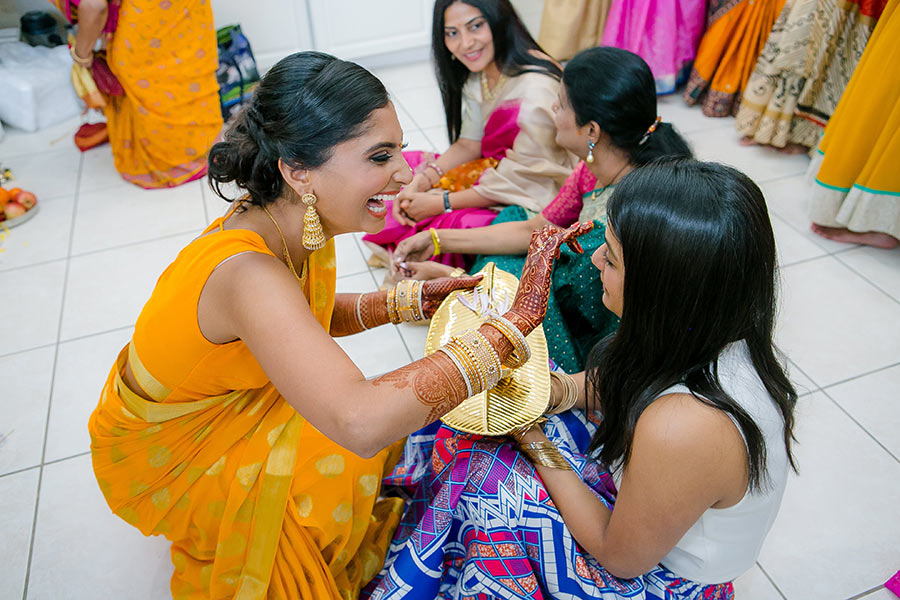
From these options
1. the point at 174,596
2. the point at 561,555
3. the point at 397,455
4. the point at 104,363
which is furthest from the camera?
the point at 104,363

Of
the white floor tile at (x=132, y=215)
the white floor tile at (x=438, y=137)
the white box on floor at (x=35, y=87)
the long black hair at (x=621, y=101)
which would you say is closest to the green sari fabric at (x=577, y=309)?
the long black hair at (x=621, y=101)

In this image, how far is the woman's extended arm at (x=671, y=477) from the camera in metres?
0.89

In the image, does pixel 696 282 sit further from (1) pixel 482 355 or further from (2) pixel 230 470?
(2) pixel 230 470

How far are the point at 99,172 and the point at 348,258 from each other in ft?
5.17

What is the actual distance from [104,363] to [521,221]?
4.83 ft

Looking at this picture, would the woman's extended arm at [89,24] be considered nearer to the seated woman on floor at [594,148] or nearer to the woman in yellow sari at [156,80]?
the woman in yellow sari at [156,80]

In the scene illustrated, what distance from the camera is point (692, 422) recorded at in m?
0.89

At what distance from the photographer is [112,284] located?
249cm

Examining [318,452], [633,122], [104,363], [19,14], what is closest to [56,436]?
[104,363]

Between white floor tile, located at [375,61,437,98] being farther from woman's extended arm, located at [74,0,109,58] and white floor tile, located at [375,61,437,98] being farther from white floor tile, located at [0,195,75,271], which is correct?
white floor tile, located at [0,195,75,271]

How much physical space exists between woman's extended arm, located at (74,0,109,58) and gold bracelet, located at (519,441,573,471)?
2647 millimetres

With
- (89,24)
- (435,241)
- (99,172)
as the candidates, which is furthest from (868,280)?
(99,172)

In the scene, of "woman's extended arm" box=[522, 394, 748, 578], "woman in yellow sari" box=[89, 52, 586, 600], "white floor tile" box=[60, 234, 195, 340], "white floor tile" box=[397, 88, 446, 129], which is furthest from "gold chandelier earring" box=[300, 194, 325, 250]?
"white floor tile" box=[397, 88, 446, 129]

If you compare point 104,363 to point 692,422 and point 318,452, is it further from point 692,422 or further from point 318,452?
point 692,422
